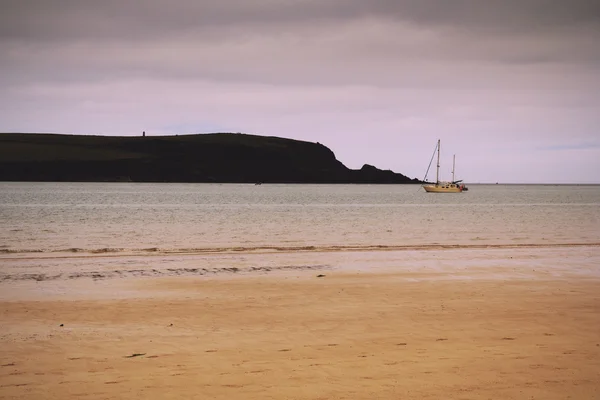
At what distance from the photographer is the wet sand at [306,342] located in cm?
755

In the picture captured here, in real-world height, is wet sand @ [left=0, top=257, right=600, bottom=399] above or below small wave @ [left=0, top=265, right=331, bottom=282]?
above

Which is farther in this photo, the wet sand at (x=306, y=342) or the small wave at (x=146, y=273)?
the small wave at (x=146, y=273)

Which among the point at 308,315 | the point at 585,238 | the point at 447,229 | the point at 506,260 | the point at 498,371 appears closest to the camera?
the point at 498,371

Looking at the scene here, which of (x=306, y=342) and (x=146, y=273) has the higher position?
(x=306, y=342)

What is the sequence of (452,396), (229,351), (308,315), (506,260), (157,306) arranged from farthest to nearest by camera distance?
1. (506,260)
2. (157,306)
3. (308,315)
4. (229,351)
5. (452,396)

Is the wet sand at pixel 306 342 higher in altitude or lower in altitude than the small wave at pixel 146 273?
higher

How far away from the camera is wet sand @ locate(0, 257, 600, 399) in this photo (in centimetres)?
755

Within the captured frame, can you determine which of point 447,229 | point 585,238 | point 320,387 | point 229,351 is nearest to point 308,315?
point 229,351

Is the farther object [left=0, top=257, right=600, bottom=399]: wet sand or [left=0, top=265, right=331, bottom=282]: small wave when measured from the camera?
[left=0, top=265, right=331, bottom=282]: small wave

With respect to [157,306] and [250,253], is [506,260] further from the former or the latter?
[157,306]

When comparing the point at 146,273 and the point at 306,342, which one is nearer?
the point at 306,342

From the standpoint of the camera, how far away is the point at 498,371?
816 cm

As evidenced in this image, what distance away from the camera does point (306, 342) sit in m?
9.74

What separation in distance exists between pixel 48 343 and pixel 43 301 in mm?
4407
